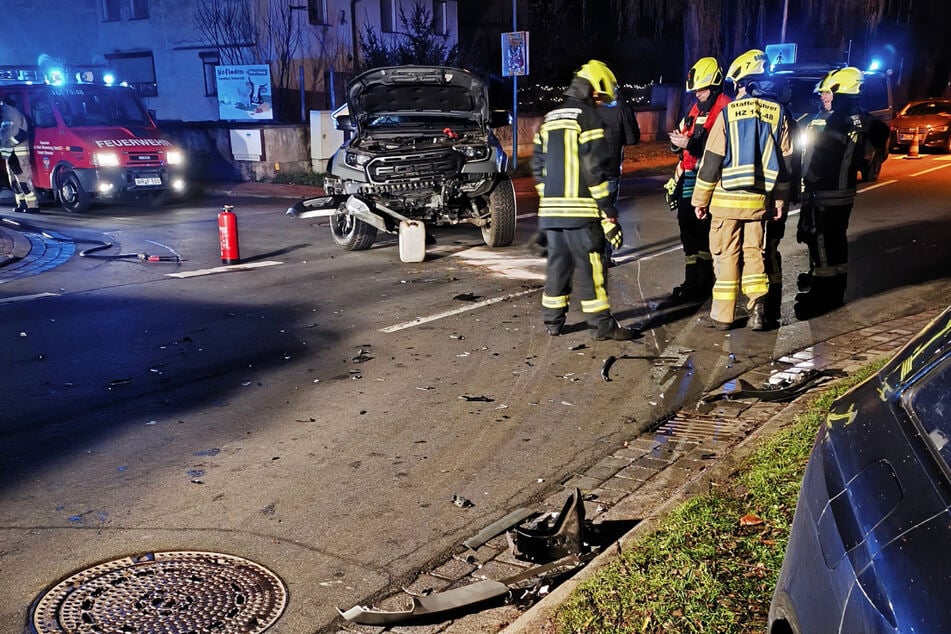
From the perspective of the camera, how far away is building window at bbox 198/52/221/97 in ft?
92.6

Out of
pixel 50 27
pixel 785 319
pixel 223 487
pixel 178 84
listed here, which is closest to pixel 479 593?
pixel 223 487

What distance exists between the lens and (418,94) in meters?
11.4

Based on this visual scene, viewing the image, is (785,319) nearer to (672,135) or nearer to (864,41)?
(672,135)

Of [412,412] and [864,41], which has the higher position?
[864,41]

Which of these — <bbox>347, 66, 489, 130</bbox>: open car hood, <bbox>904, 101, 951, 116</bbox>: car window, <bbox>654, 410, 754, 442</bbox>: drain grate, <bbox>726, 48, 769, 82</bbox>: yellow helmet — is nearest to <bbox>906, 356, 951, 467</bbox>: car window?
<bbox>654, 410, 754, 442</bbox>: drain grate

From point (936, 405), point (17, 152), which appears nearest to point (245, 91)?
point (17, 152)

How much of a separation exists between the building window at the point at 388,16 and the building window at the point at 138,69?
25.5 ft

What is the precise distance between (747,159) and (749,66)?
3.01 ft

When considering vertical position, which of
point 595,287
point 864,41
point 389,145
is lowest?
point 595,287

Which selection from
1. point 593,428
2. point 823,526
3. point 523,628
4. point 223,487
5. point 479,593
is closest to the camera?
point 823,526

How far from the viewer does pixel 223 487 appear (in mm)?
4512

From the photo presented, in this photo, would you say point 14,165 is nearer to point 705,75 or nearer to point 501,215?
point 501,215

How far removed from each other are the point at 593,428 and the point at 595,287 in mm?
1763

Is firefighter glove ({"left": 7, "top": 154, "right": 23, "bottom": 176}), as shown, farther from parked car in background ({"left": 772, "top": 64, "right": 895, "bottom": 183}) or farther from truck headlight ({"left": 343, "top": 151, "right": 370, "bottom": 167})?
parked car in background ({"left": 772, "top": 64, "right": 895, "bottom": 183})
